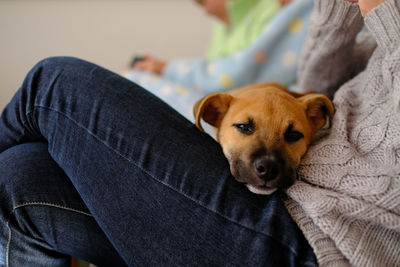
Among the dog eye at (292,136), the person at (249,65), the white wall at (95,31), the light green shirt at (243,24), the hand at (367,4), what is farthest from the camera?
the white wall at (95,31)

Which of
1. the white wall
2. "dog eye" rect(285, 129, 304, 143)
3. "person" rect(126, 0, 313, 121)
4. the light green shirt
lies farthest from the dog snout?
the white wall

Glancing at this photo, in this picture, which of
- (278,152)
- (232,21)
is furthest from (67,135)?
(232,21)

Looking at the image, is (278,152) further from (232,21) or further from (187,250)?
(232,21)

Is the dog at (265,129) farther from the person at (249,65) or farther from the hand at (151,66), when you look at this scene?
the hand at (151,66)

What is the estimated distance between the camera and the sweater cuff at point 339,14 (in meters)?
0.94

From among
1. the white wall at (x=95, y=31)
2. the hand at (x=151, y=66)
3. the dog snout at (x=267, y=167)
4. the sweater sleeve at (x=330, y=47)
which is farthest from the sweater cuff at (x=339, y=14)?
the white wall at (x=95, y=31)

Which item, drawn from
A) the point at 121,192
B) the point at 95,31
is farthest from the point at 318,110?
the point at 95,31

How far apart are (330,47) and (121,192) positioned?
31.0 inches

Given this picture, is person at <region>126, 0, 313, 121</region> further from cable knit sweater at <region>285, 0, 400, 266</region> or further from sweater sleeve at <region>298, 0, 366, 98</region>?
cable knit sweater at <region>285, 0, 400, 266</region>

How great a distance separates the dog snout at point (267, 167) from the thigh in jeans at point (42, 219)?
0.45m

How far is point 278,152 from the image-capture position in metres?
0.88

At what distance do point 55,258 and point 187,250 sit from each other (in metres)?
0.39

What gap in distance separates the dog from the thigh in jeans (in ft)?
1.32

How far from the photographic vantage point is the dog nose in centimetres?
81
